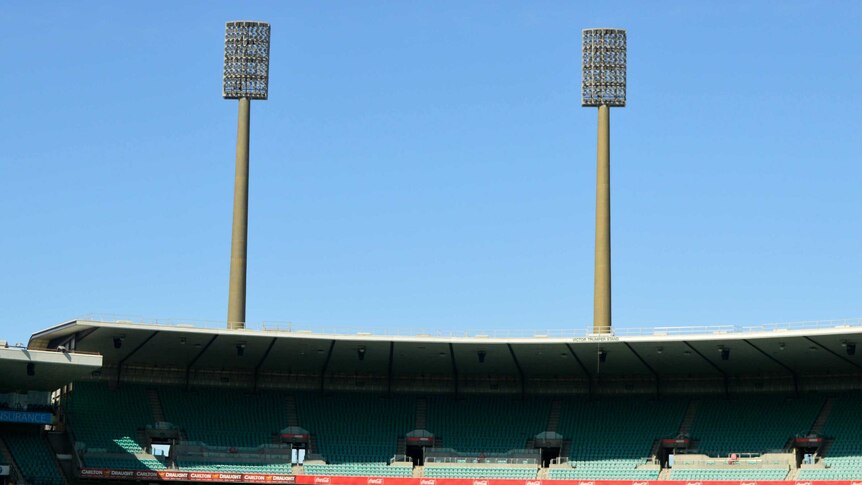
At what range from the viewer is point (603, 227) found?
75500 millimetres

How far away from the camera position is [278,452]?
67.0 metres

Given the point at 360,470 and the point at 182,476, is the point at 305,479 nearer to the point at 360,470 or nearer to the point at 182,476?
the point at 360,470

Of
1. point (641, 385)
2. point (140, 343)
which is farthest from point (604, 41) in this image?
point (140, 343)

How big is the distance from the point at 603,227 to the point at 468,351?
14883 millimetres

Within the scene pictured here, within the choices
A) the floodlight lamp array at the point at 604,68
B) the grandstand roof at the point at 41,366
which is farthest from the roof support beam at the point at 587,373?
the grandstand roof at the point at 41,366

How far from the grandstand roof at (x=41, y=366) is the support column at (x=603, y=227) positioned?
1142 inches

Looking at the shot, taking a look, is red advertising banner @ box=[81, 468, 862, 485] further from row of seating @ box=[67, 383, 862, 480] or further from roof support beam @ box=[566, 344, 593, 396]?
roof support beam @ box=[566, 344, 593, 396]

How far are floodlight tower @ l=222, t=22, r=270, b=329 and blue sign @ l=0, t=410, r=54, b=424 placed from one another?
14.1 meters

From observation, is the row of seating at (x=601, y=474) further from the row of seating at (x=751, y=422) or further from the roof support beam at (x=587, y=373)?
the roof support beam at (x=587, y=373)

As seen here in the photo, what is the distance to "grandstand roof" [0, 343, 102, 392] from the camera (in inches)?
2297

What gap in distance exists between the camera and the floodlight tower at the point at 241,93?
7531 cm

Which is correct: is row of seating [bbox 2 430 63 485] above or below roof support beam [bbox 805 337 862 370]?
below

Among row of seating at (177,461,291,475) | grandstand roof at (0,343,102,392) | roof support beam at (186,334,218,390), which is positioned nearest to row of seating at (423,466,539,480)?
row of seating at (177,461,291,475)

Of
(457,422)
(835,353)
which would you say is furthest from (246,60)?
(835,353)
